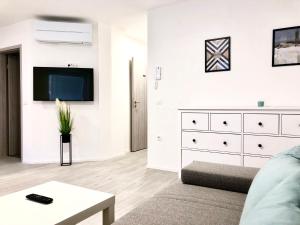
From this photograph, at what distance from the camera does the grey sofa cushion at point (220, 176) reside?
161 centimetres

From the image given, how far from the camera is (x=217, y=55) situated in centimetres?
338

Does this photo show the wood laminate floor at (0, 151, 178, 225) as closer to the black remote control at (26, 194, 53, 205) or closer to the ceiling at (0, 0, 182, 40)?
the black remote control at (26, 194, 53, 205)

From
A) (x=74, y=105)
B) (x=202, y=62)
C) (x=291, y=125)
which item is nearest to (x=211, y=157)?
(x=291, y=125)

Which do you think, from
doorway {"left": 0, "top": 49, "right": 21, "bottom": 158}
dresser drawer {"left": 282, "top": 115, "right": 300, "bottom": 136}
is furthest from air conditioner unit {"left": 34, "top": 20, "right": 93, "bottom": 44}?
dresser drawer {"left": 282, "top": 115, "right": 300, "bottom": 136}

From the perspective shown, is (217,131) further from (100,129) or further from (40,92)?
(40,92)

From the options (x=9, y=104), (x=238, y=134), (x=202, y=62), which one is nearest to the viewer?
(x=238, y=134)

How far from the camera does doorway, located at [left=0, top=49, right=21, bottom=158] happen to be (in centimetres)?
493

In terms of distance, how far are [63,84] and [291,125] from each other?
3526mm

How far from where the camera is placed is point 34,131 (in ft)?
14.1

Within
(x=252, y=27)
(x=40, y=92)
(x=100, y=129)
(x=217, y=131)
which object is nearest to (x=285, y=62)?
(x=252, y=27)

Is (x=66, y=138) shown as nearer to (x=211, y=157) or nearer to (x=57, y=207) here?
(x=211, y=157)

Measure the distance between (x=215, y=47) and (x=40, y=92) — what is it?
299 centimetres

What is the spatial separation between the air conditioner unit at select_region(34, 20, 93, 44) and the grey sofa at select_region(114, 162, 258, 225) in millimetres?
3297

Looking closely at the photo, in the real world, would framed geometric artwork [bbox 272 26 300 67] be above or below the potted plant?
above
